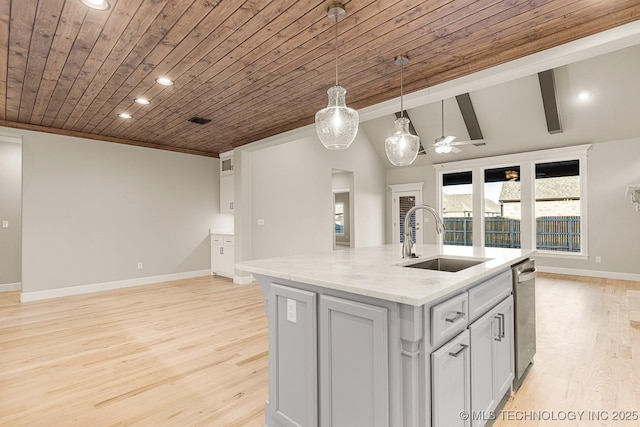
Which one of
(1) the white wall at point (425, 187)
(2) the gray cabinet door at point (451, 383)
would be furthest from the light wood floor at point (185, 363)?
(1) the white wall at point (425, 187)

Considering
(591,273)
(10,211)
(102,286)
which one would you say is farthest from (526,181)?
(10,211)

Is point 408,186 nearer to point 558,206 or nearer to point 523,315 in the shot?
point 558,206

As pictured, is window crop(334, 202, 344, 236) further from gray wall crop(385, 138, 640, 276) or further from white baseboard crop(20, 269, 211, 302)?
gray wall crop(385, 138, 640, 276)

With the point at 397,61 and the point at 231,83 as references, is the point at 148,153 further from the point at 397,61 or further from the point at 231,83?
the point at 397,61

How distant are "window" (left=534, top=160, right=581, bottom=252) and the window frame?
94mm

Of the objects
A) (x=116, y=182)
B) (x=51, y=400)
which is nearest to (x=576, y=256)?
(x=51, y=400)

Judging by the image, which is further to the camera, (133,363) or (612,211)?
(612,211)

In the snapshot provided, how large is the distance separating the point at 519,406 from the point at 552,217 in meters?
5.94

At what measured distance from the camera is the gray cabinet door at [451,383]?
134 centimetres

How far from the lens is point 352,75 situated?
3148 mm

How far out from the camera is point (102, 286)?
5.29 metres

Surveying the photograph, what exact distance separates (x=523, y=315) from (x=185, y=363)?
263cm

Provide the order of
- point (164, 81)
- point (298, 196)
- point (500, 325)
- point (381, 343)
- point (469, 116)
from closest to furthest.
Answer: point (381, 343) < point (500, 325) < point (164, 81) < point (469, 116) < point (298, 196)

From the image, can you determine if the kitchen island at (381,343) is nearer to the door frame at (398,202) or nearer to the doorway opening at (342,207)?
the door frame at (398,202)
